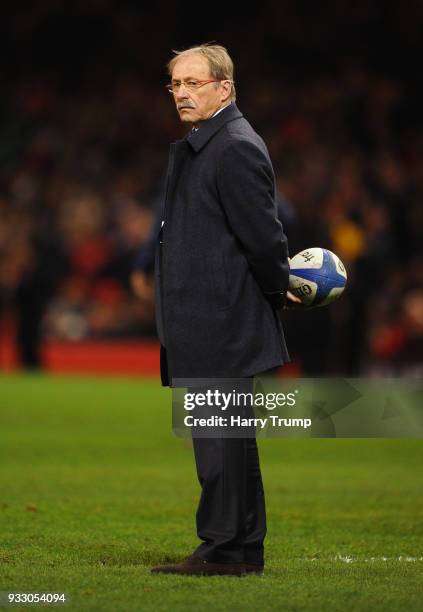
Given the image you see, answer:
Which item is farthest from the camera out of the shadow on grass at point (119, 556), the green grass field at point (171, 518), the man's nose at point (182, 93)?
the shadow on grass at point (119, 556)

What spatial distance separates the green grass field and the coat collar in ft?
5.14

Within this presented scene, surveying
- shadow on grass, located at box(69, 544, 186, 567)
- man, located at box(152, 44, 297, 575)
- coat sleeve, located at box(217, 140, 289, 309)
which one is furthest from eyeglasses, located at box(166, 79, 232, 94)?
shadow on grass, located at box(69, 544, 186, 567)

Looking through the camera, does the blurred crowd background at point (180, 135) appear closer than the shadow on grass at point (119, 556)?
No

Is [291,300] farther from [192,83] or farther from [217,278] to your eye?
[192,83]

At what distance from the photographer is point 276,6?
1093 inches

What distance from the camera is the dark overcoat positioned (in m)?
5.09

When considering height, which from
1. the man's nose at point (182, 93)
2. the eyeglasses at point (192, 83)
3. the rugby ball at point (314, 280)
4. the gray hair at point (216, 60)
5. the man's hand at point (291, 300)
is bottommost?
the man's hand at point (291, 300)

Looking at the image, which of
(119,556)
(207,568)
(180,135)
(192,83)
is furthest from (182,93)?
(180,135)

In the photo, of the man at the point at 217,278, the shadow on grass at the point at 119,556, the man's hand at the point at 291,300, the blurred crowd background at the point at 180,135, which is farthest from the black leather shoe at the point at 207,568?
the blurred crowd background at the point at 180,135

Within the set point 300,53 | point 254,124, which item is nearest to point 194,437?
point 254,124

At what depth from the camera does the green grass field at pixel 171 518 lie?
16.3 feet

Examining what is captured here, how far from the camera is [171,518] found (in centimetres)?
731

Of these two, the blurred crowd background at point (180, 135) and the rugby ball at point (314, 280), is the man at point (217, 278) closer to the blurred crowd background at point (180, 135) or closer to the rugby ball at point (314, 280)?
the rugby ball at point (314, 280)

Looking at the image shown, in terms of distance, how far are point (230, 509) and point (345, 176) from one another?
1685 cm
